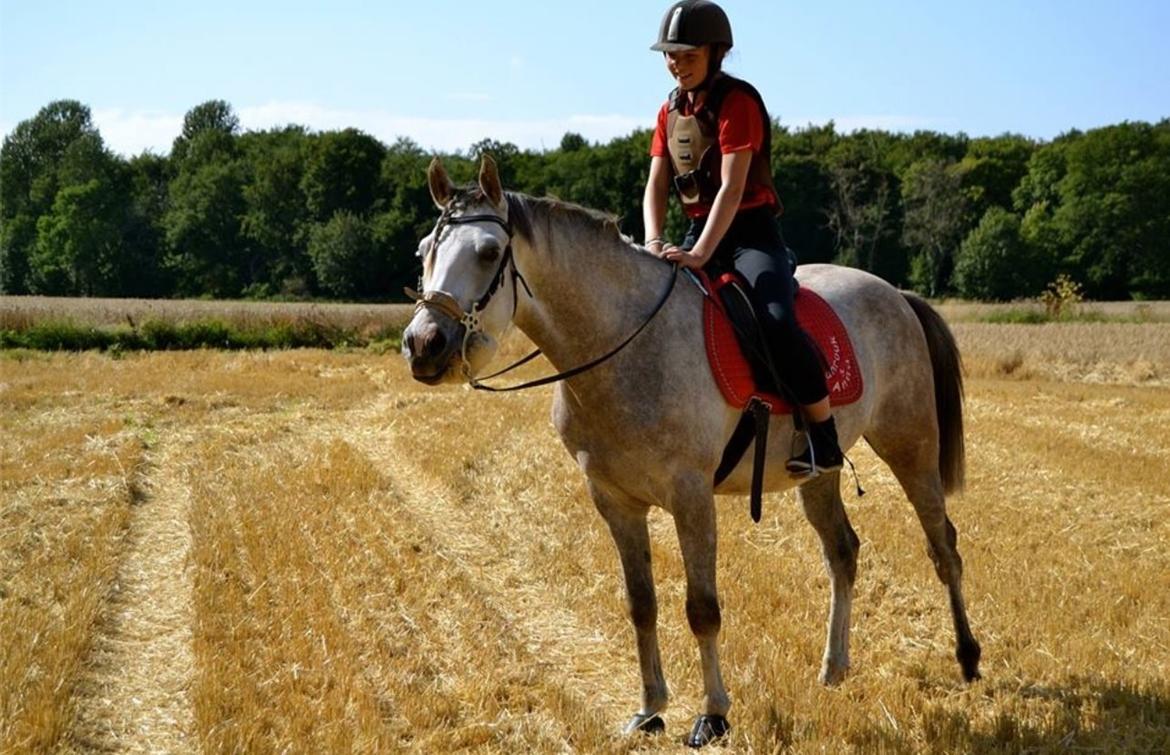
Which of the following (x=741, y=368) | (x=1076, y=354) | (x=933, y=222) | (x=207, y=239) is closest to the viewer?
(x=741, y=368)

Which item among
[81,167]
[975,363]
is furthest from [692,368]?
[81,167]

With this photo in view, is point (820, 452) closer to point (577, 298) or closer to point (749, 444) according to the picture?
point (749, 444)

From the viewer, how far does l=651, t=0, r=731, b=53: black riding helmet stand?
5137 mm

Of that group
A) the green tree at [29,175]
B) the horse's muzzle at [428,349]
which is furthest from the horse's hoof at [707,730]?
the green tree at [29,175]

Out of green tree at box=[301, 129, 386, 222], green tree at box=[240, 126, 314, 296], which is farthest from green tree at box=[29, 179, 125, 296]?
green tree at box=[301, 129, 386, 222]

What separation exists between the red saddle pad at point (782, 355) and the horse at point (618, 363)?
0.07 metres

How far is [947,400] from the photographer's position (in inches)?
276

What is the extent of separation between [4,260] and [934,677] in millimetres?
80445

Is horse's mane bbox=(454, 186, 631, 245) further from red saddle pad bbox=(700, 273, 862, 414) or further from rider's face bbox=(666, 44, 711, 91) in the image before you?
rider's face bbox=(666, 44, 711, 91)

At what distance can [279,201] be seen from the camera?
72.2m

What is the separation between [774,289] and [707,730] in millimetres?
2354

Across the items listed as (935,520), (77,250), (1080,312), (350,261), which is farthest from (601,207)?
(935,520)

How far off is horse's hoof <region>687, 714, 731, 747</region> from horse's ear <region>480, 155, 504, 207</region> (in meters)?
2.89

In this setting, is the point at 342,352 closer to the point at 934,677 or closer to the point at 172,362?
the point at 172,362
